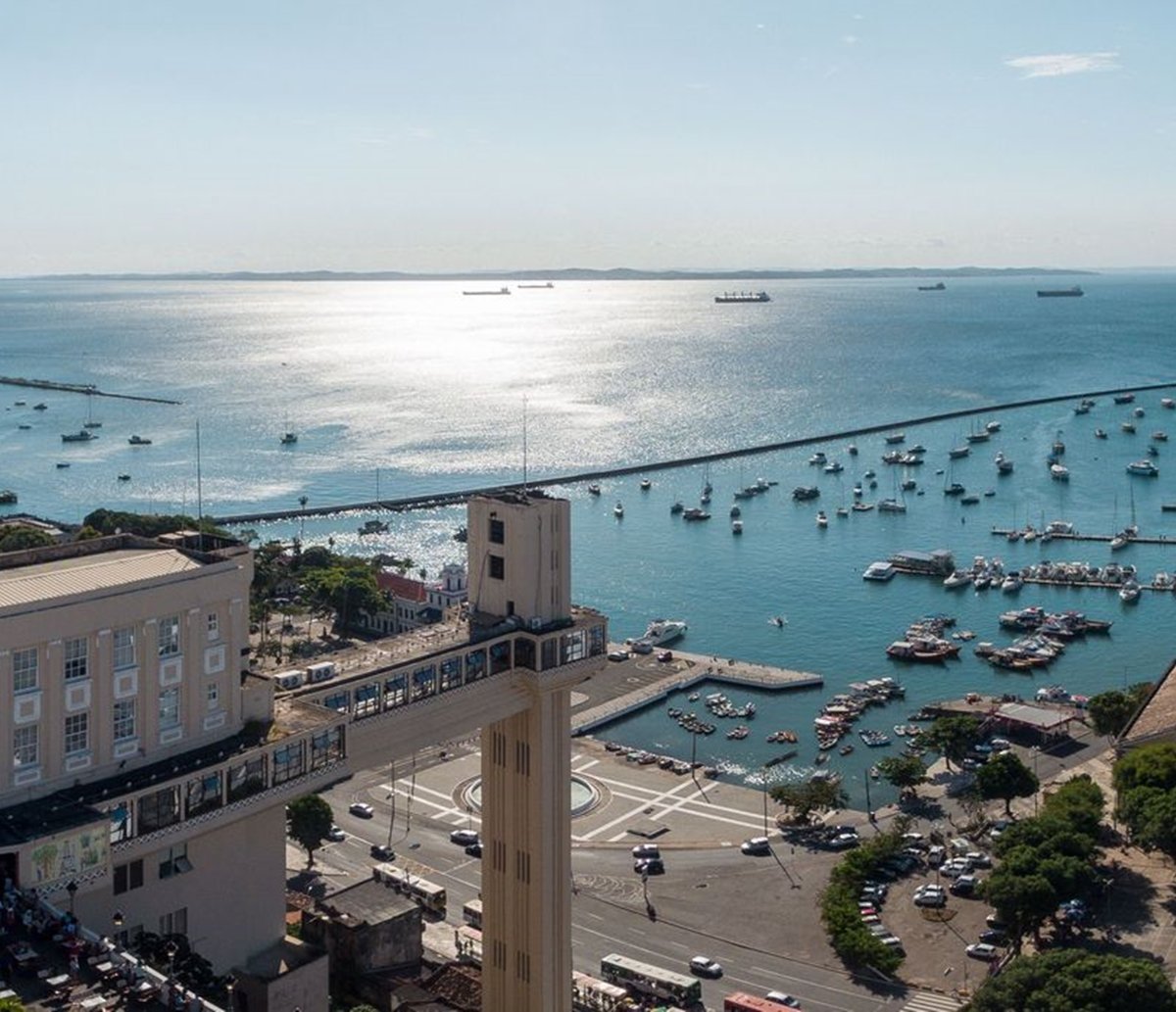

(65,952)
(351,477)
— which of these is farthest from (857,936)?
(351,477)

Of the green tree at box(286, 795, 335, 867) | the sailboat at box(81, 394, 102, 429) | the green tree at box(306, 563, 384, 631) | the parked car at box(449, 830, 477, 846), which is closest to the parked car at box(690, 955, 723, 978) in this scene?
the parked car at box(449, 830, 477, 846)

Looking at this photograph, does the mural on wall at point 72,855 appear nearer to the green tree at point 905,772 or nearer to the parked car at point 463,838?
the parked car at point 463,838

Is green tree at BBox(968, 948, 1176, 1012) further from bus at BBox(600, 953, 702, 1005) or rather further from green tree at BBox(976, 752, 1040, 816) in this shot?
green tree at BBox(976, 752, 1040, 816)

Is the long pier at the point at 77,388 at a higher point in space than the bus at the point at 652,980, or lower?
higher

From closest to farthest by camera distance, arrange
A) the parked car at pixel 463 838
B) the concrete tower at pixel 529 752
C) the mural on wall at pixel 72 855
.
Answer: the mural on wall at pixel 72 855 → the concrete tower at pixel 529 752 → the parked car at pixel 463 838

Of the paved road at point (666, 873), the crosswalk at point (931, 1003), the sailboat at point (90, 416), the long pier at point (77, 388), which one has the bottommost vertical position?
the paved road at point (666, 873)

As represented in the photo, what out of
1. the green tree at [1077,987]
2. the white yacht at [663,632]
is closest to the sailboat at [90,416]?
the white yacht at [663,632]

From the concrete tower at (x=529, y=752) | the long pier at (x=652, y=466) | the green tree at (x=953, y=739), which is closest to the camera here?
the concrete tower at (x=529, y=752)
